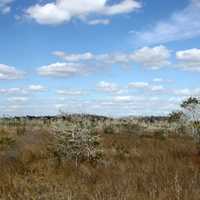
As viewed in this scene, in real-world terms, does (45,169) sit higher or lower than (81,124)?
lower

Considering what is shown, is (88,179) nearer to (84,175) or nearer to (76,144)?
(84,175)

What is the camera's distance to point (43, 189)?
7703 millimetres

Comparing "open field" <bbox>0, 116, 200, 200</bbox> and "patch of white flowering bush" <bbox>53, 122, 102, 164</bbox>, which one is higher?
"patch of white flowering bush" <bbox>53, 122, 102, 164</bbox>

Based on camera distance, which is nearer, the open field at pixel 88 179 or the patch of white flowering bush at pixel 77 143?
the open field at pixel 88 179

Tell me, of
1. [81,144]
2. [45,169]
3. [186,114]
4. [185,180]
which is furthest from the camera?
[186,114]

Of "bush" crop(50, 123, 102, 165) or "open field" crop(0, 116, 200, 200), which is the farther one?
"bush" crop(50, 123, 102, 165)

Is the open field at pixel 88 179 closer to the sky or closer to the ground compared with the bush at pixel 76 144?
closer to the ground

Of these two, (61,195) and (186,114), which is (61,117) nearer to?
(186,114)

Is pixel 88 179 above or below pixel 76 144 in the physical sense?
below

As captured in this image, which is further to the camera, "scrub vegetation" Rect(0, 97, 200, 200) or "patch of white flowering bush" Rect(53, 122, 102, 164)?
"patch of white flowering bush" Rect(53, 122, 102, 164)

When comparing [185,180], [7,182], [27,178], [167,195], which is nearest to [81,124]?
[27,178]

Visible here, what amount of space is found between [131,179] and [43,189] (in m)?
1.63

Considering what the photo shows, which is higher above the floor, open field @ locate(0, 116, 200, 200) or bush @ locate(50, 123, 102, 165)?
bush @ locate(50, 123, 102, 165)

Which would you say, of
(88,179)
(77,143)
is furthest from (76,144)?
(88,179)
